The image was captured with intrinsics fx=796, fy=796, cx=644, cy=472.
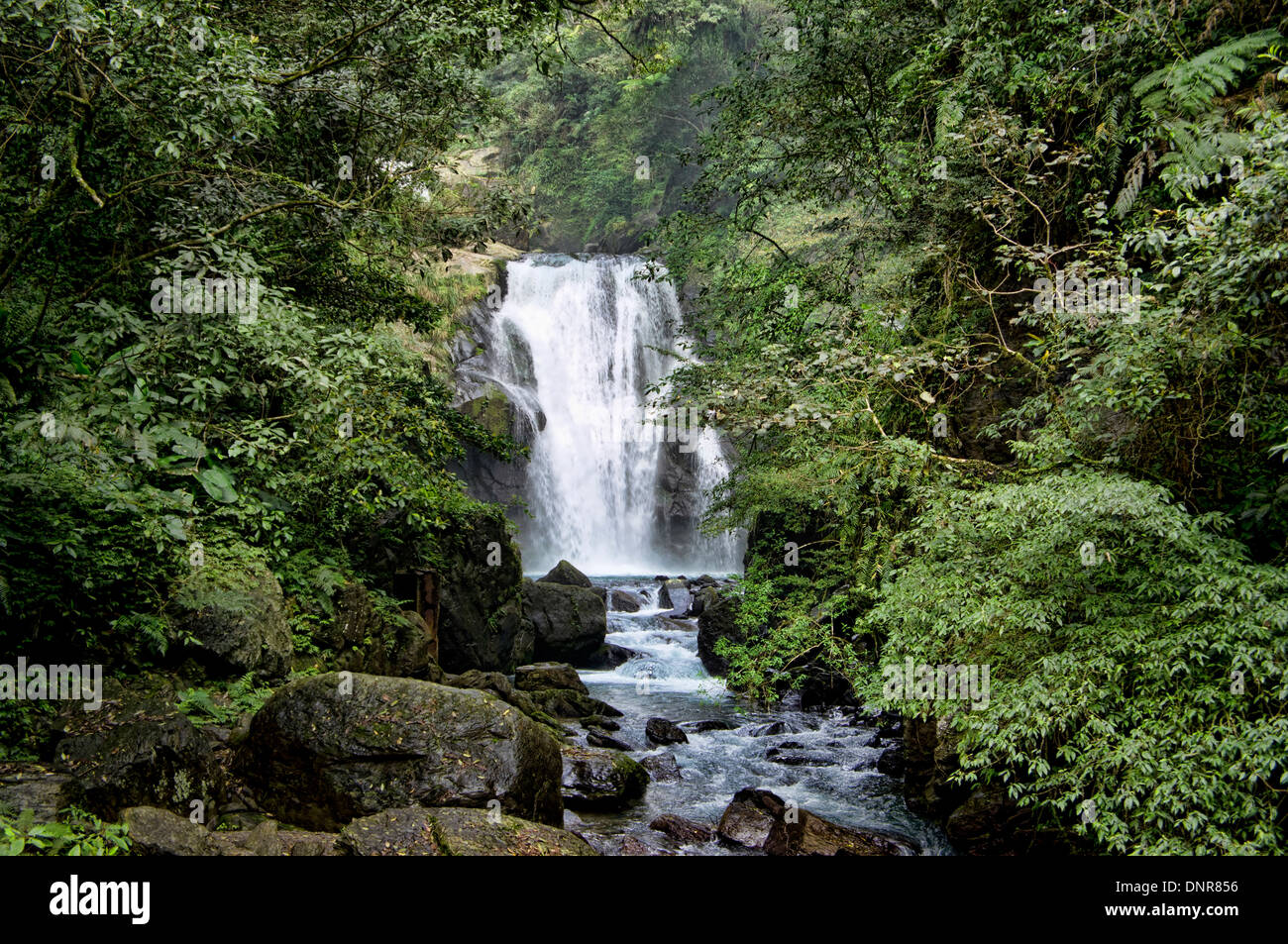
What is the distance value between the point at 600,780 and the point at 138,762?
5.20 metres

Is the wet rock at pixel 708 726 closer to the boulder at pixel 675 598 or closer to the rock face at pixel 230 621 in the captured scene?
the rock face at pixel 230 621

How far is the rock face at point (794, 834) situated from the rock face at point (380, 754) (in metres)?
2.29

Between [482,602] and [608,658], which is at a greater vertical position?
[482,602]

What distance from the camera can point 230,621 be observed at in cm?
746

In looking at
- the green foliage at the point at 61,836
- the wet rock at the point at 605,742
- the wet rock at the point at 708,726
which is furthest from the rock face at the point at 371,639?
the green foliage at the point at 61,836

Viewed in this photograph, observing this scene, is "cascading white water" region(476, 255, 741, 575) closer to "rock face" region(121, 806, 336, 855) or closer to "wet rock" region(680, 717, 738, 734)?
"wet rock" region(680, 717, 738, 734)

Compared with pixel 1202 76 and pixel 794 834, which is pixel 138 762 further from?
pixel 1202 76

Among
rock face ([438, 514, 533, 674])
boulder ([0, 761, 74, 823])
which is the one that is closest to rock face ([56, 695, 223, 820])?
boulder ([0, 761, 74, 823])

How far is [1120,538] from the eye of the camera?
200 inches

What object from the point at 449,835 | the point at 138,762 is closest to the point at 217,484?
the point at 138,762

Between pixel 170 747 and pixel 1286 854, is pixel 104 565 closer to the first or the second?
pixel 170 747

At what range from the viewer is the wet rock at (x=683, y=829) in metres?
8.13
